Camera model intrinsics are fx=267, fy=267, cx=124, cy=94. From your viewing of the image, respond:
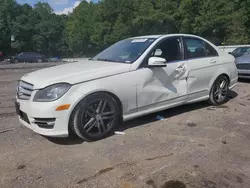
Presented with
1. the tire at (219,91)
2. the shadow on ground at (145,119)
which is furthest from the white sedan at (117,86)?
the shadow on ground at (145,119)

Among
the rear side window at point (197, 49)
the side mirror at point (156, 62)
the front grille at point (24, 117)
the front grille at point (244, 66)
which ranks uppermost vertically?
the rear side window at point (197, 49)

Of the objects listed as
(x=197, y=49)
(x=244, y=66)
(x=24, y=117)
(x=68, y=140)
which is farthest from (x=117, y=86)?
(x=244, y=66)

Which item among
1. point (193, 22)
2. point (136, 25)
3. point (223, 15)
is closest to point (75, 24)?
point (136, 25)

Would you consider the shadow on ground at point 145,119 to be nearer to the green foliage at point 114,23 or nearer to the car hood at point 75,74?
the car hood at point 75,74

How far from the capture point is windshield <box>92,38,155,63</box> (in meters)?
4.43

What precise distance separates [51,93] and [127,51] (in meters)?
1.67

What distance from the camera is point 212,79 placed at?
543 centimetres

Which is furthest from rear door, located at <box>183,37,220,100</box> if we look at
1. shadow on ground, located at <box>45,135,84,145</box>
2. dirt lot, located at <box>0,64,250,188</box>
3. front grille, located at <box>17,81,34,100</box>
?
front grille, located at <box>17,81,34,100</box>

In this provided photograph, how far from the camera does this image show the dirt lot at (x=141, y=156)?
2.88 m

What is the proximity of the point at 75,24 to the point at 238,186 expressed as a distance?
178ft

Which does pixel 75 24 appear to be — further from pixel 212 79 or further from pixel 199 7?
pixel 212 79

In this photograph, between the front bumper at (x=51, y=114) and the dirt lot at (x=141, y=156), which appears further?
the front bumper at (x=51, y=114)

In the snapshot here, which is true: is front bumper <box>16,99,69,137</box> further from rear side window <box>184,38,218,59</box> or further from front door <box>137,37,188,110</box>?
rear side window <box>184,38,218,59</box>

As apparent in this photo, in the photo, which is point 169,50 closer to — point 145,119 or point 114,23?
point 145,119
